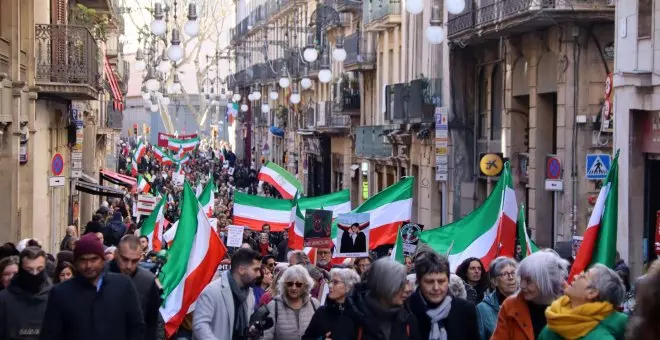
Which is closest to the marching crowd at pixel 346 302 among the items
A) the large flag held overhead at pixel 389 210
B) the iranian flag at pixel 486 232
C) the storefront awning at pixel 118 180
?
the iranian flag at pixel 486 232

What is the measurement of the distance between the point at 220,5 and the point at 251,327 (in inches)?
3228

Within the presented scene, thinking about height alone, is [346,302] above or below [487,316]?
above

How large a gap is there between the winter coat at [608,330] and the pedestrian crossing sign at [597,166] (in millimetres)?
12394

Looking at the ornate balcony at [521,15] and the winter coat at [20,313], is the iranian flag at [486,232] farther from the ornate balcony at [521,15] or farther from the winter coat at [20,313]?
the ornate balcony at [521,15]

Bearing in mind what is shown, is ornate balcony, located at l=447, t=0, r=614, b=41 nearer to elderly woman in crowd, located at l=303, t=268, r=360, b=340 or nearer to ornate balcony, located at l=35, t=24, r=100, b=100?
ornate balcony, located at l=35, t=24, r=100, b=100

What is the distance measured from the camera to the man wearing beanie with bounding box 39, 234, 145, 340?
791 centimetres

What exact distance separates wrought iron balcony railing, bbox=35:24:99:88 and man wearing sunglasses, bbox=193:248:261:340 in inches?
586

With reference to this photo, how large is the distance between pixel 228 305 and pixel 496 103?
68.8ft

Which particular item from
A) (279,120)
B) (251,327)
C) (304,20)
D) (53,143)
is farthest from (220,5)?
(251,327)

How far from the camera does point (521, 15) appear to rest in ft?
77.4

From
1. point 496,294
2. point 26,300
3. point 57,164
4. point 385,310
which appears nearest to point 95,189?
point 57,164

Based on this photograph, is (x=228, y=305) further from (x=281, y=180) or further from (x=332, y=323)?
(x=281, y=180)

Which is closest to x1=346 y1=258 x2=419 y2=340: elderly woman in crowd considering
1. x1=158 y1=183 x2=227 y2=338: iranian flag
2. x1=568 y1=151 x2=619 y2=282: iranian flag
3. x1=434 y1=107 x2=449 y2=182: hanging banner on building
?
x1=568 y1=151 x2=619 y2=282: iranian flag

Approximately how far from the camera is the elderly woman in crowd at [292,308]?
925 cm
